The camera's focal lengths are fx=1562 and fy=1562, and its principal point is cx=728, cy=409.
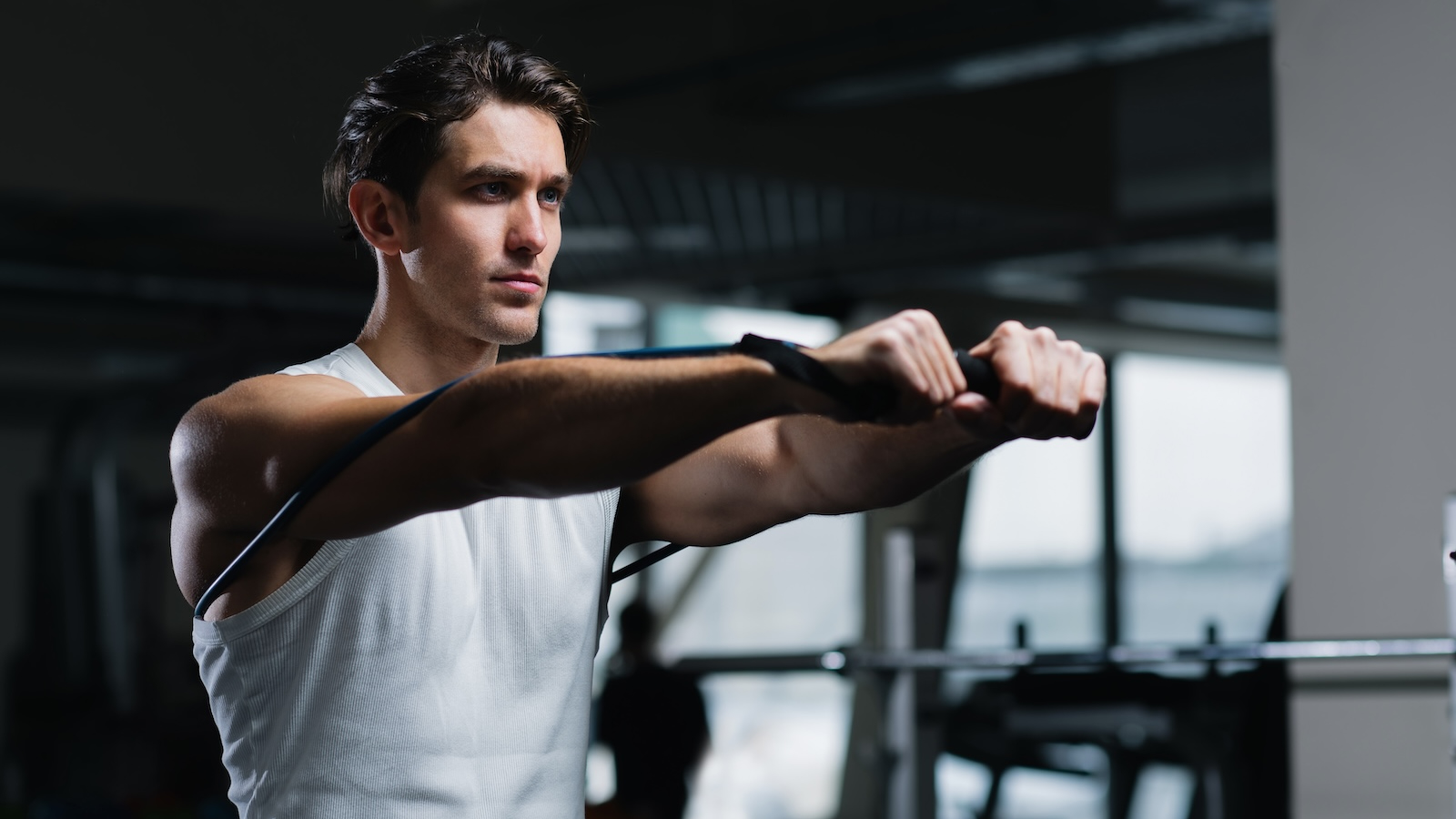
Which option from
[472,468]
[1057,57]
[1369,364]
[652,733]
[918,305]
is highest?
[1057,57]

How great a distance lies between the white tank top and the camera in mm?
1242

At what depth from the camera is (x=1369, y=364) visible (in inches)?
117

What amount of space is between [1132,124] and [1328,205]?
126 inches

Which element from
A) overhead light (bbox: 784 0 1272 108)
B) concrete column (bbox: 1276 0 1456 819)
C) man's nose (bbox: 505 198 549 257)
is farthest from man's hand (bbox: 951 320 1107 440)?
overhead light (bbox: 784 0 1272 108)

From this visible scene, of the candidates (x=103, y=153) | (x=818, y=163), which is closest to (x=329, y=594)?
(x=103, y=153)

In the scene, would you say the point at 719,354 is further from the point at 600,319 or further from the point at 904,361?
the point at 600,319

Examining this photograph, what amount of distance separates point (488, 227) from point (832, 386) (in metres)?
0.47

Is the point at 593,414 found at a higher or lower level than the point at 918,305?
lower

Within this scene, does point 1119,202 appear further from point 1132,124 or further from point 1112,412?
point 1112,412

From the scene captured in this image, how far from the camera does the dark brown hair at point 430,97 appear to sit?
1.36 m

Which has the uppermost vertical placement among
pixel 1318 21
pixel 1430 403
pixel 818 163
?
pixel 818 163

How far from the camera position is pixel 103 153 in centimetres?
492

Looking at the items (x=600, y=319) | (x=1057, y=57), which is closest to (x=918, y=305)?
(x=600, y=319)

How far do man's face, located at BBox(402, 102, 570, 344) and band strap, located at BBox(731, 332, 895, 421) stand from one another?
1.35ft
